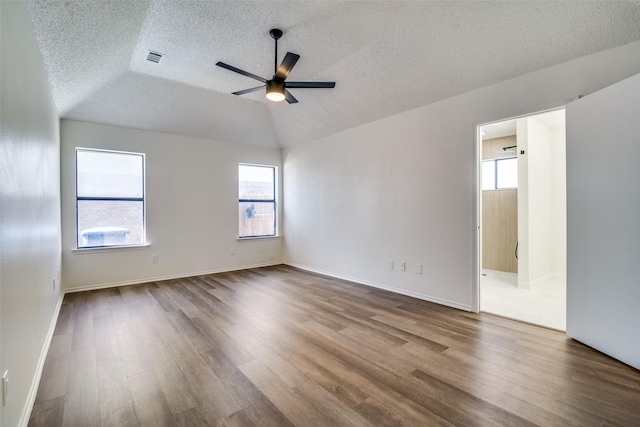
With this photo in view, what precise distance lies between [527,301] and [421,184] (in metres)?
2.04

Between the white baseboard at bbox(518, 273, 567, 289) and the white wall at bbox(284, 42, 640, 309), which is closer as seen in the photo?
the white wall at bbox(284, 42, 640, 309)

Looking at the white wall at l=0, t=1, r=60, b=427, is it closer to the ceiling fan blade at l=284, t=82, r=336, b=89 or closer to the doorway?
the ceiling fan blade at l=284, t=82, r=336, b=89

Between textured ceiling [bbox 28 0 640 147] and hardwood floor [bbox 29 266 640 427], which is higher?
textured ceiling [bbox 28 0 640 147]

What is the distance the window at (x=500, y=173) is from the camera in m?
5.62

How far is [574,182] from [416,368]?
222 cm

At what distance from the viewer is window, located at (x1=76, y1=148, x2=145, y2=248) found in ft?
14.8

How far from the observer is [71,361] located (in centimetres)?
237

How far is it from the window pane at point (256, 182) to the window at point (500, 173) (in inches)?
177

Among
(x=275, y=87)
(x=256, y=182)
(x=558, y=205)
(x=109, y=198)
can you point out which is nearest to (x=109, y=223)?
(x=109, y=198)

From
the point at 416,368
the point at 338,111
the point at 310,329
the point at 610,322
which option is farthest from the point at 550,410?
the point at 338,111

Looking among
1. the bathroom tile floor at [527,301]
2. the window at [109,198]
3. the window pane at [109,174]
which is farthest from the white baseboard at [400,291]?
the window pane at [109,174]

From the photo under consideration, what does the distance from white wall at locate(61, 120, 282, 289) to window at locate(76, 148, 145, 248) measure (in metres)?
0.14

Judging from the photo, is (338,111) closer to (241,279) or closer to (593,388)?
(241,279)

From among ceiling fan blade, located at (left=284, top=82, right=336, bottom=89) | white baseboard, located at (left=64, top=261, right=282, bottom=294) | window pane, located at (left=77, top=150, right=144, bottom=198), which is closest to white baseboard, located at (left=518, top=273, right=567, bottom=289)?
ceiling fan blade, located at (left=284, top=82, right=336, bottom=89)
